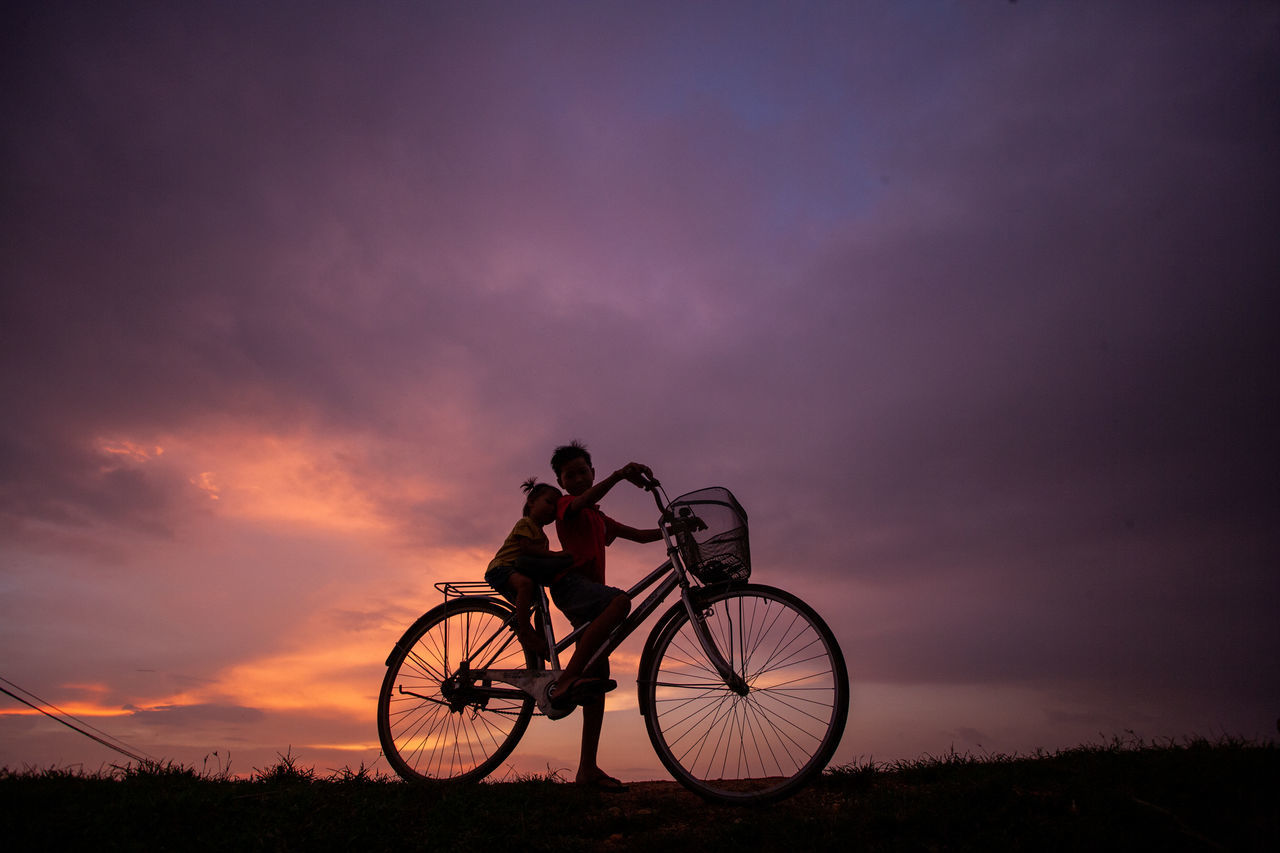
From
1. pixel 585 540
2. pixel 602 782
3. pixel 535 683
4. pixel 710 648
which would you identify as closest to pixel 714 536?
pixel 710 648

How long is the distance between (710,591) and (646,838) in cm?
165

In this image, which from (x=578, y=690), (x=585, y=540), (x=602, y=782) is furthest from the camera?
(x=585, y=540)

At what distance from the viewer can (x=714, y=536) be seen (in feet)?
16.6

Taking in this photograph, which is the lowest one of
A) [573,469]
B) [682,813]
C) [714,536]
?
[682,813]

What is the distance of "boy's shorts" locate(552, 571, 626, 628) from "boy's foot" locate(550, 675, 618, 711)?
0.50 meters

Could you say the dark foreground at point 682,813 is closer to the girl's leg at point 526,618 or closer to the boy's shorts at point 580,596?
the girl's leg at point 526,618

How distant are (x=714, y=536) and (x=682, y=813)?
1930 millimetres

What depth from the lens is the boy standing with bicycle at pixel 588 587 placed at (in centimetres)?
552

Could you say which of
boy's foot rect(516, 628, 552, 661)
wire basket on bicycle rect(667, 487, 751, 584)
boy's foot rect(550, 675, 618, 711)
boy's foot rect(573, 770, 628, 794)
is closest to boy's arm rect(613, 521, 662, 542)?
wire basket on bicycle rect(667, 487, 751, 584)

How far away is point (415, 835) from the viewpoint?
180 inches

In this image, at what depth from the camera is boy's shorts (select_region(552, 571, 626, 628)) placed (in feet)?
18.9

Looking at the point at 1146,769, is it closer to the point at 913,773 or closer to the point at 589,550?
the point at 913,773

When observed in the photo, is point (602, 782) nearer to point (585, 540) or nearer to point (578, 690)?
point (578, 690)

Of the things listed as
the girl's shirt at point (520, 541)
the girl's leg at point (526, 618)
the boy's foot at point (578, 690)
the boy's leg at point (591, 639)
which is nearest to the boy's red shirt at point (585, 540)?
the girl's shirt at point (520, 541)
